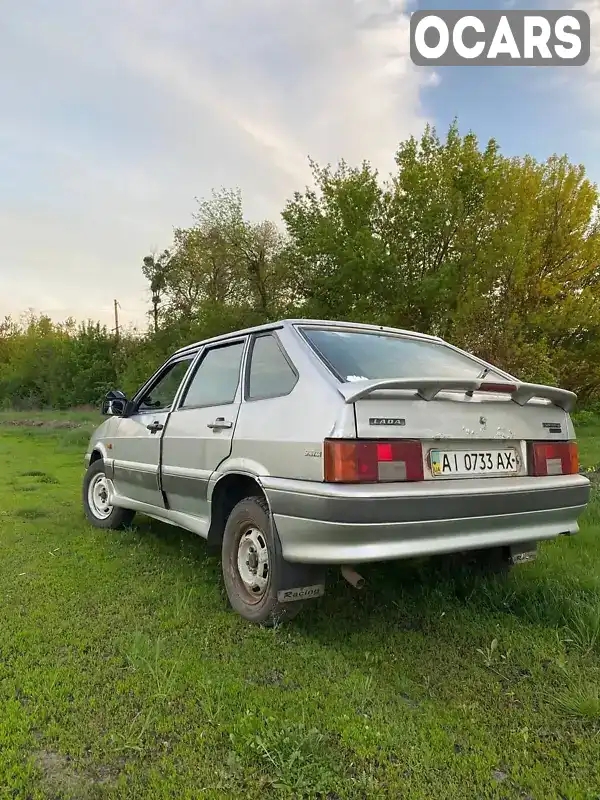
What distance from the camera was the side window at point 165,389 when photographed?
4.63m

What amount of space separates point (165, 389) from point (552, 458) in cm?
303

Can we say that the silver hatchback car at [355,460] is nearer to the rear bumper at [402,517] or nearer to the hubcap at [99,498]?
the rear bumper at [402,517]

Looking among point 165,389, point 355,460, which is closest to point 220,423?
point 355,460

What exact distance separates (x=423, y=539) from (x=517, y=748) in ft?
2.91

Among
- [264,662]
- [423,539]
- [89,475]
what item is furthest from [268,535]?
[89,475]

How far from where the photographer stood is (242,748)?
2.09 m

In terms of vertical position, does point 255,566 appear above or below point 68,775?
above

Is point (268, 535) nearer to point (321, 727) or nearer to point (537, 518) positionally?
point (321, 727)

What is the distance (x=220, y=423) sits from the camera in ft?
11.9

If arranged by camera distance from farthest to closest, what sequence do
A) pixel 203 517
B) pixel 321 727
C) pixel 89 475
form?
1. pixel 89 475
2. pixel 203 517
3. pixel 321 727

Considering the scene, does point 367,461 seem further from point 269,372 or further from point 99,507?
point 99,507

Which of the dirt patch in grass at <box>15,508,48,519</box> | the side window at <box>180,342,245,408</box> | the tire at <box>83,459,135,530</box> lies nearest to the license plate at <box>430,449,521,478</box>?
the side window at <box>180,342,245,408</box>

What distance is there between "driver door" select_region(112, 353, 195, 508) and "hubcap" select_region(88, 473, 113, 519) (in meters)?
0.50

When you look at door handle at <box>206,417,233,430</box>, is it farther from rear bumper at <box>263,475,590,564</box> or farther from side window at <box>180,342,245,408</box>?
rear bumper at <box>263,475,590,564</box>
